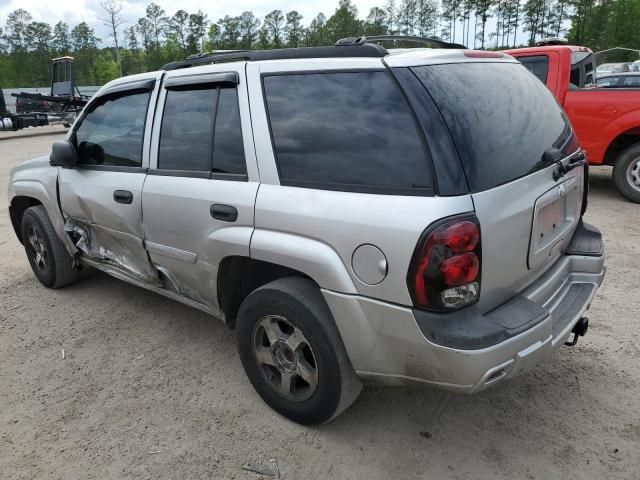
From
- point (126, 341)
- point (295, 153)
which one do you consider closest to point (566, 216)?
point (295, 153)

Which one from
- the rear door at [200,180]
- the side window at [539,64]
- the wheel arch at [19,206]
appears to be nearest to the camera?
the rear door at [200,180]

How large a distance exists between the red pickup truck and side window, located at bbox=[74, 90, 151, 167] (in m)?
4.94

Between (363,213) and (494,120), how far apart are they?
2.54ft

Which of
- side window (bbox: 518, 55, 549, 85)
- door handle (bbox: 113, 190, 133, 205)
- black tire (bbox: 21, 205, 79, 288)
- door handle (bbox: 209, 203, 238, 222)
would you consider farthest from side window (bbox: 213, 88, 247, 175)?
side window (bbox: 518, 55, 549, 85)

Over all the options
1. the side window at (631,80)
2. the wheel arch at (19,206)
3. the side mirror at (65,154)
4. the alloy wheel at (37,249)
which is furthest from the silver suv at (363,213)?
the side window at (631,80)

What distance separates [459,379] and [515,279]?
21.6 inches

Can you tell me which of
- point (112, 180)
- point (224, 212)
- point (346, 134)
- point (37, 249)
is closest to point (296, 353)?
point (224, 212)

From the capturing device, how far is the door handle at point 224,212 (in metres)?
2.60

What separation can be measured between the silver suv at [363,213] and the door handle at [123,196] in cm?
1

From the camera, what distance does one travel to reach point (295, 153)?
8.00 ft

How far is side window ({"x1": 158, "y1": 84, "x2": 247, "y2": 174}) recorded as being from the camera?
2711 mm

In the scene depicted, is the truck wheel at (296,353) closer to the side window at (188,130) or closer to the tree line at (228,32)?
the side window at (188,130)

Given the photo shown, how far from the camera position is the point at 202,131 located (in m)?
2.89

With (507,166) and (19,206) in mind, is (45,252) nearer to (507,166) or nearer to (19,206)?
(19,206)
